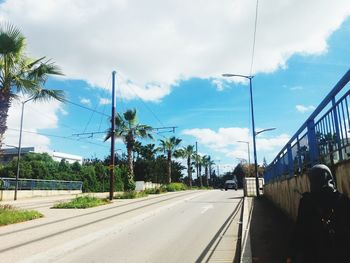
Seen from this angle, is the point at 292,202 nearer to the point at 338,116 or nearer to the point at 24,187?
the point at 338,116

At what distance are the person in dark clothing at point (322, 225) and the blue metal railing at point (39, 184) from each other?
31651 millimetres

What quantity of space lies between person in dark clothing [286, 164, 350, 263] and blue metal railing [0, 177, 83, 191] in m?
31.7

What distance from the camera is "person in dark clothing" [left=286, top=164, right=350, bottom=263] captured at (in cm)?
334

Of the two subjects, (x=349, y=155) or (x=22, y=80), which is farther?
(x=22, y=80)

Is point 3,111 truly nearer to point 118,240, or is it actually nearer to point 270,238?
point 118,240

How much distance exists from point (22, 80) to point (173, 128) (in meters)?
23.3

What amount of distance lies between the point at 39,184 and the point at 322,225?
40544 millimetres

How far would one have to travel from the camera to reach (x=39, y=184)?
134ft

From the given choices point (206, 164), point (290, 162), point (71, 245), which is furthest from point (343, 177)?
point (206, 164)

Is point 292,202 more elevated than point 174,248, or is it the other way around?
point 292,202

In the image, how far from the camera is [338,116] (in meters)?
6.62

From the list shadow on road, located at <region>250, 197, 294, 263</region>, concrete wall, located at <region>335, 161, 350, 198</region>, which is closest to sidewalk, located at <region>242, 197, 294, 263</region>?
shadow on road, located at <region>250, 197, 294, 263</region>

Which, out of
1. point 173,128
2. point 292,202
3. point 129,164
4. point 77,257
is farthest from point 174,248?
point 129,164

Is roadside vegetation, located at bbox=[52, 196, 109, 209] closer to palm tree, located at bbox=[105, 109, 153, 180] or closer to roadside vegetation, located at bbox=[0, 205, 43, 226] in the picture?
roadside vegetation, located at bbox=[0, 205, 43, 226]
